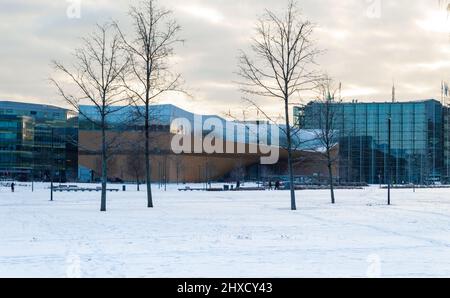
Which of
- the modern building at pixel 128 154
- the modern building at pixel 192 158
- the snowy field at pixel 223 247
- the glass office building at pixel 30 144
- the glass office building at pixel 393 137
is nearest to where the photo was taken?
the snowy field at pixel 223 247

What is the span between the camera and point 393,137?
361ft

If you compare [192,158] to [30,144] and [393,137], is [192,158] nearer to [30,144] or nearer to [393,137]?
[393,137]

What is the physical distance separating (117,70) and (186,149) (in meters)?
70.6

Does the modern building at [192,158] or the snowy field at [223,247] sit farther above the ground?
the modern building at [192,158]

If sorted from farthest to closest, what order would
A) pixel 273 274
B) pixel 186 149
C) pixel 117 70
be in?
pixel 186 149
pixel 117 70
pixel 273 274

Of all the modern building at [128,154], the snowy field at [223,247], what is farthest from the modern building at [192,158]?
the snowy field at [223,247]

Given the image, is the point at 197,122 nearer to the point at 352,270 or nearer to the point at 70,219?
the point at 70,219

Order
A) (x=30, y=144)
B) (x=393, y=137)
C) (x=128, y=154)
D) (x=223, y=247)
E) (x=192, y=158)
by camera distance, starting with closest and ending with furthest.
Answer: (x=223, y=247)
(x=128, y=154)
(x=192, y=158)
(x=393, y=137)
(x=30, y=144)

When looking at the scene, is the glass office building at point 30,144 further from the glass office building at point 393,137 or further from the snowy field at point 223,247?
the snowy field at point 223,247

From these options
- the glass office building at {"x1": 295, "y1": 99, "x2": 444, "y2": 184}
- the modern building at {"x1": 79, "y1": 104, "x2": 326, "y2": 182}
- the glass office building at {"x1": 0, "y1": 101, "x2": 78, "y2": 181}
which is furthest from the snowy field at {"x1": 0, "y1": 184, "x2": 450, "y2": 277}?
the glass office building at {"x1": 0, "y1": 101, "x2": 78, "y2": 181}

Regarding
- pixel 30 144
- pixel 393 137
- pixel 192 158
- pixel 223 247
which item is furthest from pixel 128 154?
pixel 223 247

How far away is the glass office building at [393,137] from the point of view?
355 feet

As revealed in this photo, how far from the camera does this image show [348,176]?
10369cm
